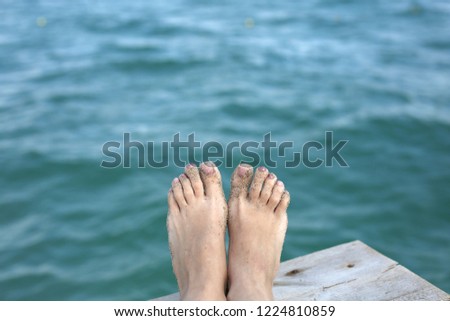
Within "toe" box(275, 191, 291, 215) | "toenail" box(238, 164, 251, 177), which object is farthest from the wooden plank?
"toenail" box(238, 164, 251, 177)

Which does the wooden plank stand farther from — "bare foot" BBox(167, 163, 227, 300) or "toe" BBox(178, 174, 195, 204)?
"toe" BBox(178, 174, 195, 204)

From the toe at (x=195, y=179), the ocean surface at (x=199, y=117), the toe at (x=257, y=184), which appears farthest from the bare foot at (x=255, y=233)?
the ocean surface at (x=199, y=117)

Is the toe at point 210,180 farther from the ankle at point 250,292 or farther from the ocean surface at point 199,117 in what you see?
the ocean surface at point 199,117

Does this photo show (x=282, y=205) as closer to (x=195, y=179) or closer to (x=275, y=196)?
(x=275, y=196)

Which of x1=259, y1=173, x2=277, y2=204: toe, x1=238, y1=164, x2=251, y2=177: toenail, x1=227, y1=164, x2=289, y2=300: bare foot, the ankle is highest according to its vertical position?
x1=238, y1=164, x2=251, y2=177: toenail

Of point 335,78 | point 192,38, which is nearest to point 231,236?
point 335,78

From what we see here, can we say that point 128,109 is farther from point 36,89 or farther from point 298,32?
point 298,32

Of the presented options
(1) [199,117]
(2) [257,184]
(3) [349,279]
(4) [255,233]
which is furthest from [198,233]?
(1) [199,117]
